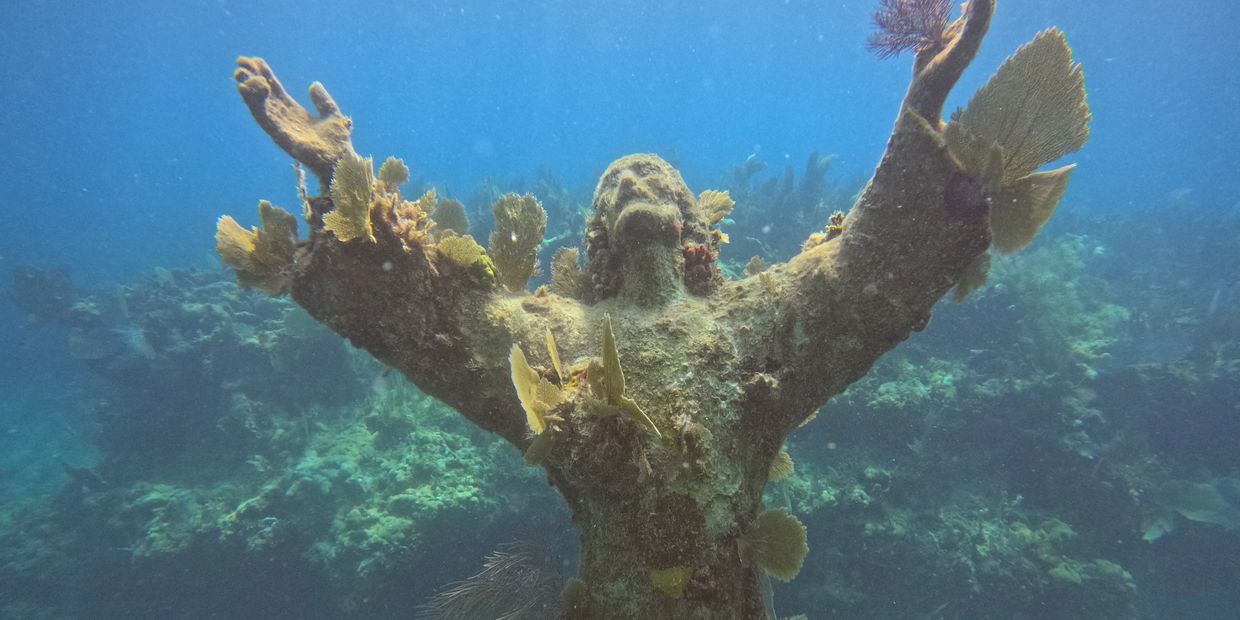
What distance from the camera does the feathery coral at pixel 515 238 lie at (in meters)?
3.10

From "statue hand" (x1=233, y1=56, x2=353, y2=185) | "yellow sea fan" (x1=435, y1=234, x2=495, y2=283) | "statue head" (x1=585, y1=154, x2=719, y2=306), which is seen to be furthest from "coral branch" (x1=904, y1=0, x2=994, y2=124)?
"statue hand" (x1=233, y1=56, x2=353, y2=185)

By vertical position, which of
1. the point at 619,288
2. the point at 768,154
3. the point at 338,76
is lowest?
the point at 619,288

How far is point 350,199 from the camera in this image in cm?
239

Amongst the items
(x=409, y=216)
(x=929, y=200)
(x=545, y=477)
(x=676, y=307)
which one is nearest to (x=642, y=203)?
(x=676, y=307)

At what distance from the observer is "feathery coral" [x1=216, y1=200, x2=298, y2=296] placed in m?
2.61

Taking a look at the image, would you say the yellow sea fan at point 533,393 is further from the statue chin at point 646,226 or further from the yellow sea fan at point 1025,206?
the yellow sea fan at point 1025,206

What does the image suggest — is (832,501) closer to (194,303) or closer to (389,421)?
(389,421)

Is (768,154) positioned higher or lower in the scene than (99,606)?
higher

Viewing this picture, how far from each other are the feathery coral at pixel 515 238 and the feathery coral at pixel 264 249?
109 centimetres

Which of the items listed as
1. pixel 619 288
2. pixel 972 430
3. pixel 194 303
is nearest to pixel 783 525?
pixel 619 288

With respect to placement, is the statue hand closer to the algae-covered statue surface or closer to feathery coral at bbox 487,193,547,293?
the algae-covered statue surface

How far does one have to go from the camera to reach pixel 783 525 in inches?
93.4

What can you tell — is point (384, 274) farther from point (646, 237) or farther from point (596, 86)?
point (596, 86)

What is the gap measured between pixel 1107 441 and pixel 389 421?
42.0 ft
